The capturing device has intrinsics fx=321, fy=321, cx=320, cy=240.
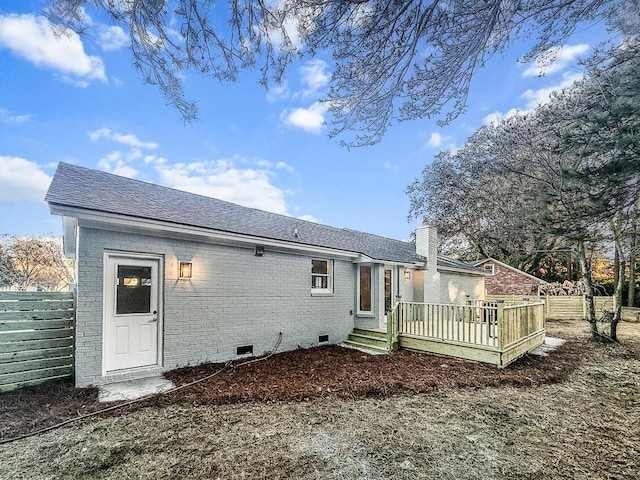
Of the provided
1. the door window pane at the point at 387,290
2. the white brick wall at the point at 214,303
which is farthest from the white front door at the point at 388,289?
the white brick wall at the point at 214,303

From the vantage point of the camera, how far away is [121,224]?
5582 millimetres

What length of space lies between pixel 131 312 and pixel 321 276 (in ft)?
17.1

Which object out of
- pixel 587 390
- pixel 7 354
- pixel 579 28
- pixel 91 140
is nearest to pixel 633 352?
pixel 587 390

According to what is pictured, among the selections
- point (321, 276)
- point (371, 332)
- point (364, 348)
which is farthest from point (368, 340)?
point (321, 276)

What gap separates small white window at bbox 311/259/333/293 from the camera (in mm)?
9555

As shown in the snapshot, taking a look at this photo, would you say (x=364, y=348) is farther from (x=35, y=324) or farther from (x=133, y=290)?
(x=35, y=324)

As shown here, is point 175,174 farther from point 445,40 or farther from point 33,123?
point 445,40

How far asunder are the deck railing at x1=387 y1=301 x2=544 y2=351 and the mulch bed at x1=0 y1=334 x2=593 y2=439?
578mm

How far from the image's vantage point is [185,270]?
6535mm

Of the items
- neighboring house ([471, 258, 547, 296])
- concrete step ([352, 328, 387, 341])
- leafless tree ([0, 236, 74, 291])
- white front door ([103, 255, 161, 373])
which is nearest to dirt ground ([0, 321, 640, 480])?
white front door ([103, 255, 161, 373])

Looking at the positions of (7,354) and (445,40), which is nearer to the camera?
(445,40)

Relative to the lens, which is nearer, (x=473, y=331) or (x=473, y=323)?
(x=473, y=323)

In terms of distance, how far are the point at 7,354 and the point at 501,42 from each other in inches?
332

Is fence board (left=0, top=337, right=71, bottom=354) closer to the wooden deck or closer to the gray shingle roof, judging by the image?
the gray shingle roof
